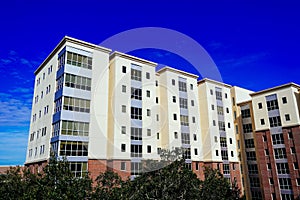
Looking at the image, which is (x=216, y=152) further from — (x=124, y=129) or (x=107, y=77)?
(x=107, y=77)

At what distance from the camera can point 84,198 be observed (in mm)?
12906

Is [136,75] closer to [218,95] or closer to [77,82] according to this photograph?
[77,82]

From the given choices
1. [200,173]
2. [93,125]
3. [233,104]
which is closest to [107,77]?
[93,125]

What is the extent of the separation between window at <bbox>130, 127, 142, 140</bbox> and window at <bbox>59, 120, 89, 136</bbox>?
5947mm

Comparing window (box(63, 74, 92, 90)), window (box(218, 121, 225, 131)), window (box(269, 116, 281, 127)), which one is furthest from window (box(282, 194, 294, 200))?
window (box(63, 74, 92, 90))

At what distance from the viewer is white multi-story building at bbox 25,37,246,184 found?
27734 millimetres

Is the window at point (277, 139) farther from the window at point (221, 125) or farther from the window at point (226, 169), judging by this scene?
the window at point (226, 169)

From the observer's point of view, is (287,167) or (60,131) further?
Result: (287,167)

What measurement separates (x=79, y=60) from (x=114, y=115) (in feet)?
26.2

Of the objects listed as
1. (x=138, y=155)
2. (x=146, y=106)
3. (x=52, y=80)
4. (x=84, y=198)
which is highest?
(x=52, y=80)

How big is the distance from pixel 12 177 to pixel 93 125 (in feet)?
38.0

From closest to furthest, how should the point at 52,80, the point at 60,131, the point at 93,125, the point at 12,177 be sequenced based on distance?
the point at 12,177
the point at 60,131
the point at 93,125
the point at 52,80

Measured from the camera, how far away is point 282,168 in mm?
34969

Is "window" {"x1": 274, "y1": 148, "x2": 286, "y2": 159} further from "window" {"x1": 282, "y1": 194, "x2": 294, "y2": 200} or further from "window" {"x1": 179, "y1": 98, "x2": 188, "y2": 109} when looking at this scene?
"window" {"x1": 179, "y1": 98, "x2": 188, "y2": 109}
